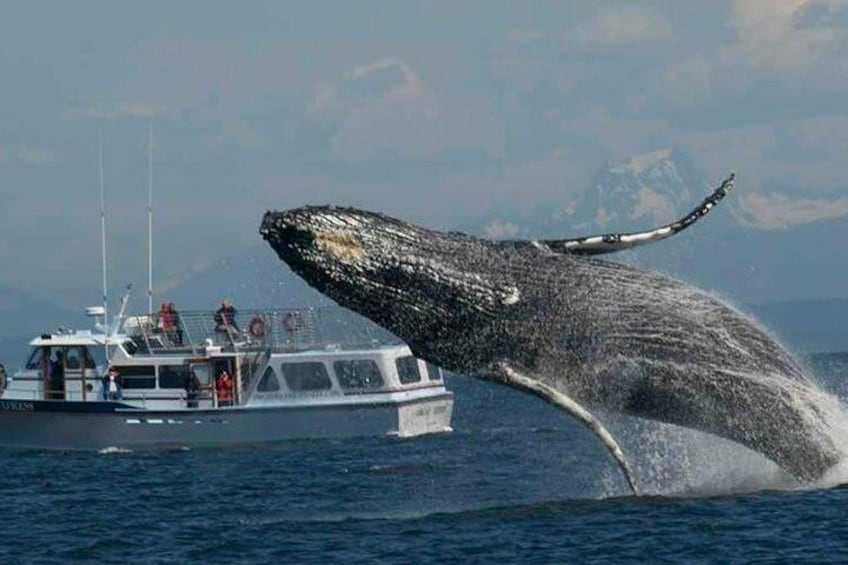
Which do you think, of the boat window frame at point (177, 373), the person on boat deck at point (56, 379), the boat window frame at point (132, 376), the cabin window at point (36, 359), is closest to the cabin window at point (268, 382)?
the boat window frame at point (177, 373)

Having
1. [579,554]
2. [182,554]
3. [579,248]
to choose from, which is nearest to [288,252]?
[579,248]

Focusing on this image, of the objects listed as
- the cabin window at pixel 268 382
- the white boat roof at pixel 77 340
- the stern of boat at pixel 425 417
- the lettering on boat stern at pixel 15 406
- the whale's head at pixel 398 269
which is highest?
the white boat roof at pixel 77 340

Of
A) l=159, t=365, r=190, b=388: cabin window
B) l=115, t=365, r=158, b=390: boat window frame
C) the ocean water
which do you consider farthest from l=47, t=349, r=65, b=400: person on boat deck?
the ocean water

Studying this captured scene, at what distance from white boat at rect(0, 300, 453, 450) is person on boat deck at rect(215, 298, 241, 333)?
0.15m

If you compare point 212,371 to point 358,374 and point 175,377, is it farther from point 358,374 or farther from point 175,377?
point 358,374

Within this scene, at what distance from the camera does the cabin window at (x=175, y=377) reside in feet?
155

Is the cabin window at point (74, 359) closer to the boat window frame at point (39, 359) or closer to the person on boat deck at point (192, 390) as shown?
the boat window frame at point (39, 359)

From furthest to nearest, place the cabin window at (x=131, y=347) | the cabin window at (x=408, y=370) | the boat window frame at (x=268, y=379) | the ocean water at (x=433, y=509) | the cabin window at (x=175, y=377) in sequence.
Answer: the cabin window at (x=131, y=347)
the cabin window at (x=408, y=370)
the cabin window at (x=175, y=377)
the boat window frame at (x=268, y=379)
the ocean water at (x=433, y=509)

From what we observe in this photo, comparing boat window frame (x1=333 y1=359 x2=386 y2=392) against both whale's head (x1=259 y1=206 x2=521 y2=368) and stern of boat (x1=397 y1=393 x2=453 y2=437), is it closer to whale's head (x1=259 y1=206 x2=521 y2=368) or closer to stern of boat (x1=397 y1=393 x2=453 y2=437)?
stern of boat (x1=397 y1=393 x2=453 y2=437)

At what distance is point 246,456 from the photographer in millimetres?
43656

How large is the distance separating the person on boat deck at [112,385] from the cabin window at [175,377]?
3.27 ft

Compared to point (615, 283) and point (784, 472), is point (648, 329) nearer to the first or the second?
point (615, 283)

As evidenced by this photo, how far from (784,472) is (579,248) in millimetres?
6093

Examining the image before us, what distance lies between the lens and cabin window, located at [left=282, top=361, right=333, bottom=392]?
46969 mm
